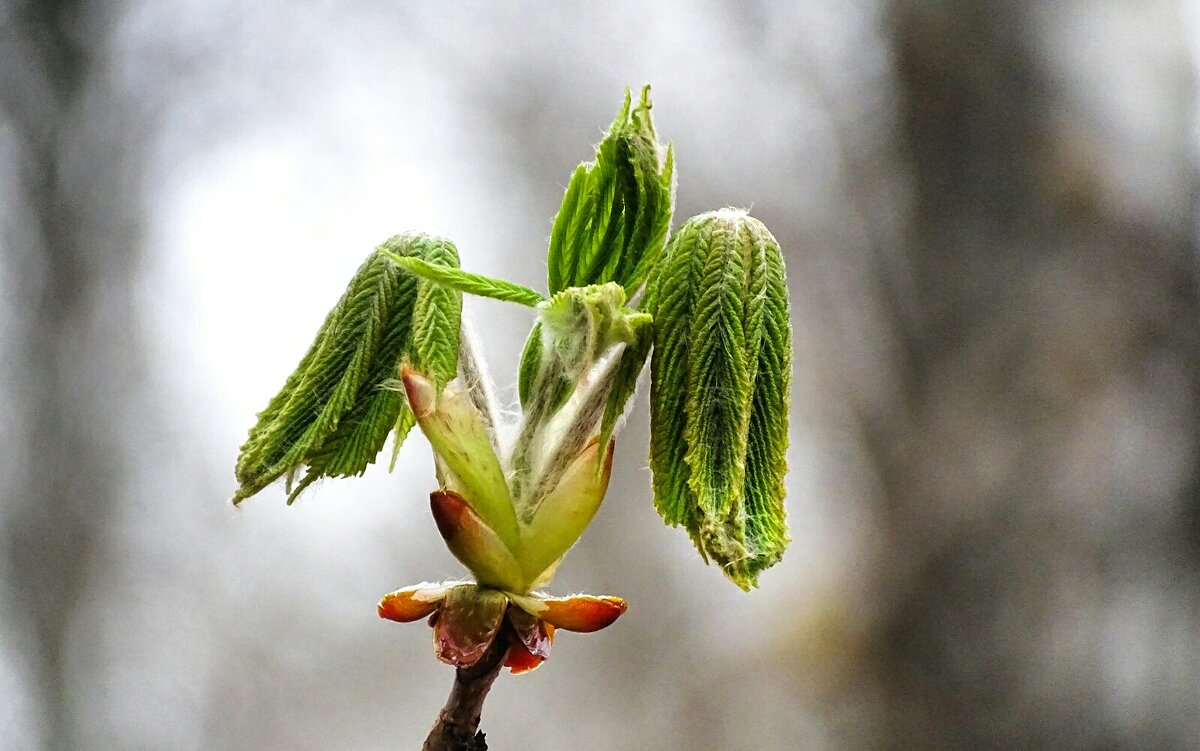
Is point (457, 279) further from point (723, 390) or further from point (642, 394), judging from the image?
point (642, 394)

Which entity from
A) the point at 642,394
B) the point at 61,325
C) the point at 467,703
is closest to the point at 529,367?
the point at 467,703

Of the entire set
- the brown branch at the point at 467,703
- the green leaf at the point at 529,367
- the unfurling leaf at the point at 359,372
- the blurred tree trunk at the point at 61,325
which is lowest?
the brown branch at the point at 467,703

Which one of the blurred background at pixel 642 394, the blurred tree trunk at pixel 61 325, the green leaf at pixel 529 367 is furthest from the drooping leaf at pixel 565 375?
the blurred tree trunk at pixel 61 325

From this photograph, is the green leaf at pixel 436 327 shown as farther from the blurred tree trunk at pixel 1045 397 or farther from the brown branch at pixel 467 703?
the blurred tree trunk at pixel 1045 397

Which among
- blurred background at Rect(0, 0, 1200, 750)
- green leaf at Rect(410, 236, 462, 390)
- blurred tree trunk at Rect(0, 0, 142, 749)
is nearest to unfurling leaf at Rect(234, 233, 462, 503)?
green leaf at Rect(410, 236, 462, 390)

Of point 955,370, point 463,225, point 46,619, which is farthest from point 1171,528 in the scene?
point 46,619

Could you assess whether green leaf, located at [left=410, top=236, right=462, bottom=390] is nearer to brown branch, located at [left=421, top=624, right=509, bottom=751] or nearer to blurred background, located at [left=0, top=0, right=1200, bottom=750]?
brown branch, located at [left=421, top=624, right=509, bottom=751]

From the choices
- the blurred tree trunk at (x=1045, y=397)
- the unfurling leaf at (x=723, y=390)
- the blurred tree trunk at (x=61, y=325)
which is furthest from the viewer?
the blurred tree trunk at (x=1045, y=397)
